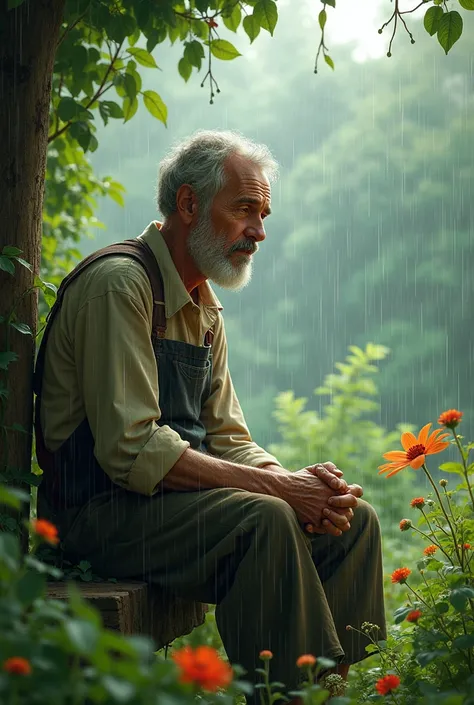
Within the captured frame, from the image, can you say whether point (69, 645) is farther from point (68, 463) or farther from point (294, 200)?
point (294, 200)

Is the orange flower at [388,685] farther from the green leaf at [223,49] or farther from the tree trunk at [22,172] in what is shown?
the green leaf at [223,49]

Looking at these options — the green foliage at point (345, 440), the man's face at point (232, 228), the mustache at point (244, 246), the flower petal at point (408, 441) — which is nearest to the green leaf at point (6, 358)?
the man's face at point (232, 228)

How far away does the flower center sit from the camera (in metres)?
2.34

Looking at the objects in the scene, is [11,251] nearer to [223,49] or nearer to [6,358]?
[6,358]

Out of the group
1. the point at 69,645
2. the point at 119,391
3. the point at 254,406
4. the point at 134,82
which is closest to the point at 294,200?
the point at 254,406

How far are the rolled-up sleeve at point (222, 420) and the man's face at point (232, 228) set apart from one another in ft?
0.68

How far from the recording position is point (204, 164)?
299 cm

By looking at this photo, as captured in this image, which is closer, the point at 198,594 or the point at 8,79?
the point at 198,594

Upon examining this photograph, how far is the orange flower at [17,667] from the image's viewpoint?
1.01 m

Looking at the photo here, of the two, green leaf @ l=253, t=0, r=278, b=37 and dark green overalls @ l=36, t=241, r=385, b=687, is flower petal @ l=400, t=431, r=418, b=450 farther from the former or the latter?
green leaf @ l=253, t=0, r=278, b=37

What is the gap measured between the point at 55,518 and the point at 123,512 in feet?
0.87

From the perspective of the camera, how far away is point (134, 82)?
3.24 metres

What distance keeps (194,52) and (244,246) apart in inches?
28.2

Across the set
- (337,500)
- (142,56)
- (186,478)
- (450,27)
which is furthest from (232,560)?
(142,56)
